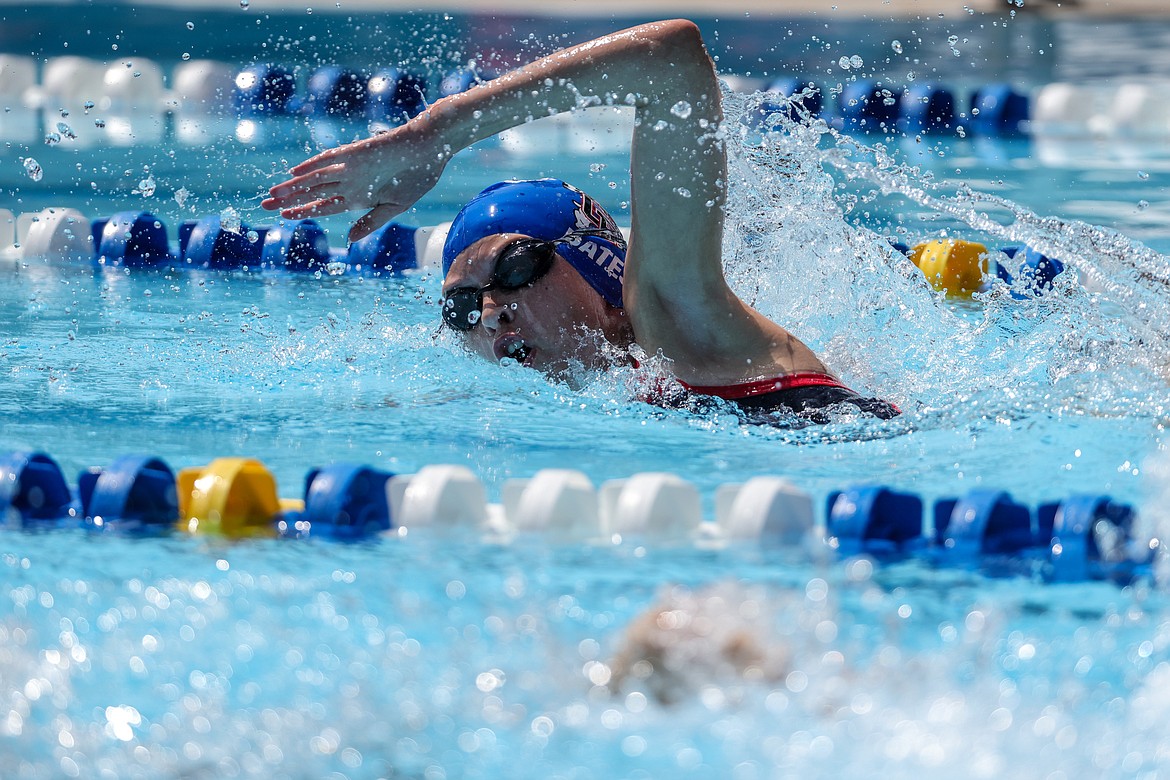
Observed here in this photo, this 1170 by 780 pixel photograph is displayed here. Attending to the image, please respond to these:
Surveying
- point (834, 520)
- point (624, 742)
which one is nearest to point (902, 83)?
point (834, 520)

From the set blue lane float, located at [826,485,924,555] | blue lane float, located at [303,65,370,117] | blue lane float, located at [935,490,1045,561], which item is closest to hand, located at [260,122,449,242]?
blue lane float, located at [826,485,924,555]

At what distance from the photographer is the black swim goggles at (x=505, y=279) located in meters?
2.45

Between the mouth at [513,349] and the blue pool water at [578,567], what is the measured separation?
5.8 inches

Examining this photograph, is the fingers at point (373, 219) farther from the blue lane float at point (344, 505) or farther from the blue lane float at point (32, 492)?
the blue lane float at point (32, 492)

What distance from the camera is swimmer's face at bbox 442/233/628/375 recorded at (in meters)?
2.45

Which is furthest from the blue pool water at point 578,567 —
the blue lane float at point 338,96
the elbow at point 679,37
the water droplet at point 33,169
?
the blue lane float at point 338,96

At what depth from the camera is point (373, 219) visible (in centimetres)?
222

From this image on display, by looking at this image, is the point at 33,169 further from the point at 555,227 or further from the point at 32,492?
A: the point at 32,492

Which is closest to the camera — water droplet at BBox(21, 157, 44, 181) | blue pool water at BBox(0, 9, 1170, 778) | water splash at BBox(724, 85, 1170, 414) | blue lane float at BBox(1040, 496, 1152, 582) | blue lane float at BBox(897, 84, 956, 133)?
blue pool water at BBox(0, 9, 1170, 778)

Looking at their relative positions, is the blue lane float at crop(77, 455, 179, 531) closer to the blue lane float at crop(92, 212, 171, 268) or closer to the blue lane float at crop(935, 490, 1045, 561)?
the blue lane float at crop(935, 490, 1045, 561)

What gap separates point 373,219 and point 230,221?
8.05 feet

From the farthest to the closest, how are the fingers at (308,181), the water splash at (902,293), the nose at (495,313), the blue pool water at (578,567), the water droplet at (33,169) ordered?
the water droplet at (33,169) → the water splash at (902,293) → the nose at (495,313) → the fingers at (308,181) → the blue pool water at (578,567)

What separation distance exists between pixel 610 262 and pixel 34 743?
136cm

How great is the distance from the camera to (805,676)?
1549 millimetres
